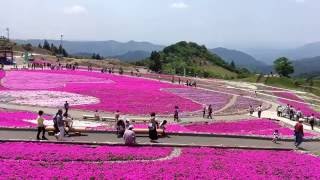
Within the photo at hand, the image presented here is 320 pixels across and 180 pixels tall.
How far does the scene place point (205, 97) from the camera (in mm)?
89562

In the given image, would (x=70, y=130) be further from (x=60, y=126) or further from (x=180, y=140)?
(x=180, y=140)

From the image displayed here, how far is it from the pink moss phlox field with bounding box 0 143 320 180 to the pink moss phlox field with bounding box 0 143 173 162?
53 mm

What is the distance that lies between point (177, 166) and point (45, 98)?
158ft

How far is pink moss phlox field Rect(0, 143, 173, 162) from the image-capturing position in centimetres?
2969

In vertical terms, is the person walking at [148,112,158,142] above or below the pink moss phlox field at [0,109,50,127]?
above

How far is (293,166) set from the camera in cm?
3147

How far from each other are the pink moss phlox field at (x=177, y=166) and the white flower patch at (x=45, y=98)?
37.8m

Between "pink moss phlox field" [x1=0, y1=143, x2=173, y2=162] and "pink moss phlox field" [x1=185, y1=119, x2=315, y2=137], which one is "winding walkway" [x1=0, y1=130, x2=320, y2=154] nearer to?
"pink moss phlox field" [x1=0, y1=143, x2=173, y2=162]

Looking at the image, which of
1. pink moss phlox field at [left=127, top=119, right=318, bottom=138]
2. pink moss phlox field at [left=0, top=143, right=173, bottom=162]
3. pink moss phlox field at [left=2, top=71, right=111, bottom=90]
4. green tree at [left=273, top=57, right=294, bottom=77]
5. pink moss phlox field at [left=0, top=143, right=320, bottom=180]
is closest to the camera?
pink moss phlox field at [left=0, top=143, right=320, bottom=180]

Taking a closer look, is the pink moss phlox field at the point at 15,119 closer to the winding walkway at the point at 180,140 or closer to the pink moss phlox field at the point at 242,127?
the winding walkway at the point at 180,140

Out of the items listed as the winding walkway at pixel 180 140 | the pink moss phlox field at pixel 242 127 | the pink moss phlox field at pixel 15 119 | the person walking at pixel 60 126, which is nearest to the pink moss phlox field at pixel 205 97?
the pink moss phlox field at pixel 242 127

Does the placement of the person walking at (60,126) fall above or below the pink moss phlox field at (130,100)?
above

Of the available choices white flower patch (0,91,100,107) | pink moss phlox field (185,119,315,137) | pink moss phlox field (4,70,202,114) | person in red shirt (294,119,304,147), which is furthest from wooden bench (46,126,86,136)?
white flower patch (0,91,100,107)

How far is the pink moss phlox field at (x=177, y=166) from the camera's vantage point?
26.6 m
